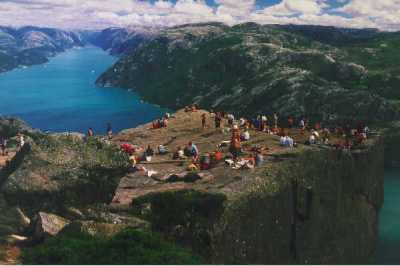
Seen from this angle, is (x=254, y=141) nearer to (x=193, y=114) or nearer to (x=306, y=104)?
(x=193, y=114)

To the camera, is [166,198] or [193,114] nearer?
[166,198]

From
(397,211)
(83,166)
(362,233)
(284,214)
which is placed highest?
(83,166)

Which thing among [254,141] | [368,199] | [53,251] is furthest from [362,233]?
[53,251]

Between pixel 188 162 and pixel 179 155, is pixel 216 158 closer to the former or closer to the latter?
pixel 188 162

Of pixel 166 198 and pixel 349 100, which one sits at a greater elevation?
pixel 166 198

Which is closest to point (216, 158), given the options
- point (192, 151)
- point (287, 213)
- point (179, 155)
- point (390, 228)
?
point (192, 151)

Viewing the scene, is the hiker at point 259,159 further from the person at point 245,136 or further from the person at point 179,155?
the person at point 245,136

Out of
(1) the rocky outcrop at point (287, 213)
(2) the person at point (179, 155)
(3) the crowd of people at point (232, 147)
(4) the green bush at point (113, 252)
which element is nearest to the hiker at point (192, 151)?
(3) the crowd of people at point (232, 147)
